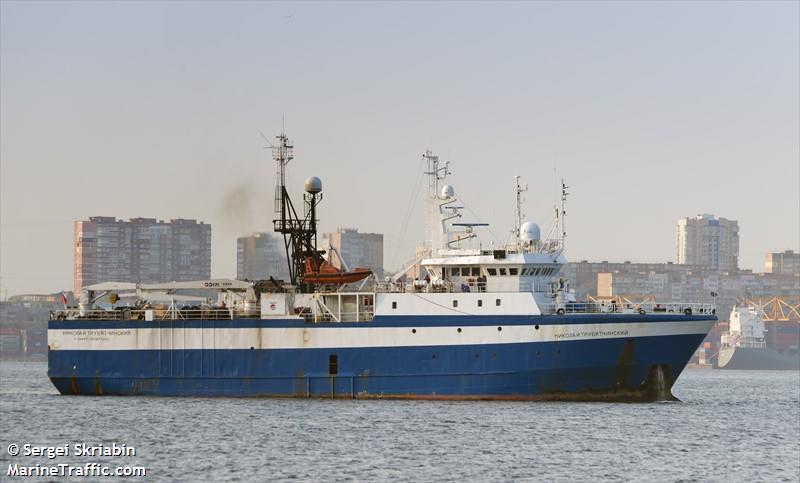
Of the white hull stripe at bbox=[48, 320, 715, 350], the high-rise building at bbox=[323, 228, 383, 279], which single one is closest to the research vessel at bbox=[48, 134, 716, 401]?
the white hull stripe at bbox=[48, 320, 715, 350]

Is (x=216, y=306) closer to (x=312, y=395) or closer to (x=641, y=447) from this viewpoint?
(x=312, y=395)

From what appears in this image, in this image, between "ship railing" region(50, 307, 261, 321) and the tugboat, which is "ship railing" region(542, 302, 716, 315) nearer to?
"ship railing" region(50, 307, 261, 321)

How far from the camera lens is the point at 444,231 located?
57688 millimetres

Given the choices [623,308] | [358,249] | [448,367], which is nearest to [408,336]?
[448,367]

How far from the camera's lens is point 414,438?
43.9 meters

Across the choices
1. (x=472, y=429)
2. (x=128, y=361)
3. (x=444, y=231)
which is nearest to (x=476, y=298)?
(x=444, y=231)

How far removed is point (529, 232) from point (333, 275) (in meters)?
8.53

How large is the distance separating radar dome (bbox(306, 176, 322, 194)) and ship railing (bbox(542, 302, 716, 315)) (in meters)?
13.0

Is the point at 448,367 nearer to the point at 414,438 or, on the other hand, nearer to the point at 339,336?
the point at 339,336

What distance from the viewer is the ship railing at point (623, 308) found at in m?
53.8

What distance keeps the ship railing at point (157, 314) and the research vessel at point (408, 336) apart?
0.07 m

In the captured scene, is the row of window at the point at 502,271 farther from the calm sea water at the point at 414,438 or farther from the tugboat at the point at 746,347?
the tugboat at the point at 746,347

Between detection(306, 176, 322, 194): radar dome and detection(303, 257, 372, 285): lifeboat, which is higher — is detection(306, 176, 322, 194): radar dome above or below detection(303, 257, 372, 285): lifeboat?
above

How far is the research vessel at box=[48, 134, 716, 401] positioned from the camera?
53.5 metres
